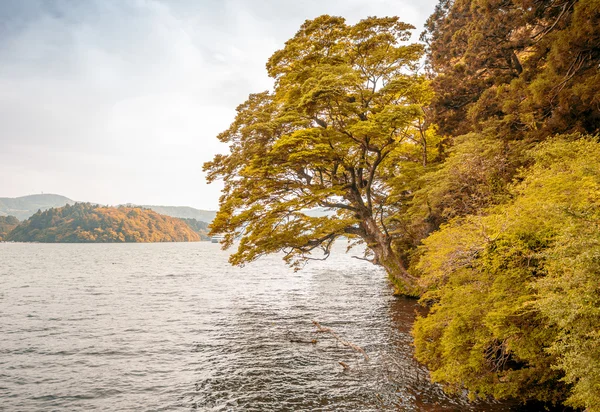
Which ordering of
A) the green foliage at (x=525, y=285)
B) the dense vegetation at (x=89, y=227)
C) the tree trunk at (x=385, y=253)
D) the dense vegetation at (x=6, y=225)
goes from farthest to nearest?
1. the dense vegetation at (x=6, y=225)
2. the dense vegetation at (x=89, y=227)
3. the tree trunk at (x=385, y=253)
4. the green foliage at (x=525, y=285)

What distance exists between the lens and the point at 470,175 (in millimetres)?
13984

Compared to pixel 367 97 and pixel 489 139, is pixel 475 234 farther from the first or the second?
pixel 367 97

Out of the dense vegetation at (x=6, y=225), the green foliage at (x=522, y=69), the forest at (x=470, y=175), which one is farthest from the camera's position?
the dense vegetation at (x=6, y=225)

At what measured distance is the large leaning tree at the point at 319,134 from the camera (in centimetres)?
1689

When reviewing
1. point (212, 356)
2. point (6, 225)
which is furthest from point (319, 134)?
point (6, 225)

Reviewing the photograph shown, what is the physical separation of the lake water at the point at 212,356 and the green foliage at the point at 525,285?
144 cm

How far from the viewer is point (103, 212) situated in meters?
169

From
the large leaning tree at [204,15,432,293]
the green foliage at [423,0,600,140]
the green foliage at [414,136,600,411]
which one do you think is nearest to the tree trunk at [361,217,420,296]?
the large leaning tree at [204,15,432,293]

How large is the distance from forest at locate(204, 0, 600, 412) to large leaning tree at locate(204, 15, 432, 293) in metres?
0.10

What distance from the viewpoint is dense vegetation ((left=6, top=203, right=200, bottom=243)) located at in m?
163

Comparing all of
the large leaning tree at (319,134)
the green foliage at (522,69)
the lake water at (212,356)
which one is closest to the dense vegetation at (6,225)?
the lake water at (212,356)

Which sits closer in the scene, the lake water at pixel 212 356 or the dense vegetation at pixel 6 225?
the lake water at pixel 212 356

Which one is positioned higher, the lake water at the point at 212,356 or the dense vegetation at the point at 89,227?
the dense vegetation at the point at 89,227

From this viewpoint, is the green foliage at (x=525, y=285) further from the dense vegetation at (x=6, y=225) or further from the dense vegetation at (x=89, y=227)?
the dense vegetation at (x=6, y=225)
